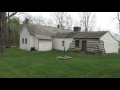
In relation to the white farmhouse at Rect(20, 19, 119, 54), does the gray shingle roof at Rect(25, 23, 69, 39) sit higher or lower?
higher

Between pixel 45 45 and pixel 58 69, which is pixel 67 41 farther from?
pixel 58 69

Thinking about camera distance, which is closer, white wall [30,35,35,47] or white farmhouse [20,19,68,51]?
white farmhouse [20,19,68,51]

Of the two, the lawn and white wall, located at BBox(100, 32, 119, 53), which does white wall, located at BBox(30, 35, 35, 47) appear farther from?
the lawn

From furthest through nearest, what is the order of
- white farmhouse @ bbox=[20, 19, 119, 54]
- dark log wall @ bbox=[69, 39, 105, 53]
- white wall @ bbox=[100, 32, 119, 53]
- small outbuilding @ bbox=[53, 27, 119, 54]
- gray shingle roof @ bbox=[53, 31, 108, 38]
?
white wall @ bbox=[100, 32, 119, 53] < gray shingle roof @ bbox=[53, 31, 108, 38] < white farmhouse @ bbox=[20, 19, 119, 54] < small outbuilding @ bbox=[53, 27, 119, 54] < dark log wall @ bbox=[69, 39, 105, 53]

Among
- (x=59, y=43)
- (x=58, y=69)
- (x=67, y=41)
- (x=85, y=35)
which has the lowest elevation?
(x=58, y=69)

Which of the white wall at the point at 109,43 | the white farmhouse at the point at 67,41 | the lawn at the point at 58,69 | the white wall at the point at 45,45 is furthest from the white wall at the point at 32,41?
the lawn at the point at 58,69

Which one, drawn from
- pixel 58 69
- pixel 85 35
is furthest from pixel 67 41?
pixel 58 69

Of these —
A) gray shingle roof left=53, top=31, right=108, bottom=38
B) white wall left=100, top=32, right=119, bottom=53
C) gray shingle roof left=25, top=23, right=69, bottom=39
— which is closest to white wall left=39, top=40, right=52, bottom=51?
gray shingle roof left=25, top=23, right=69, bottom=39

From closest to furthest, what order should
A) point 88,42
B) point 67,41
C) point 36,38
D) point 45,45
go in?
point 88,42
point 36,38
point 45,45
point 67,41
